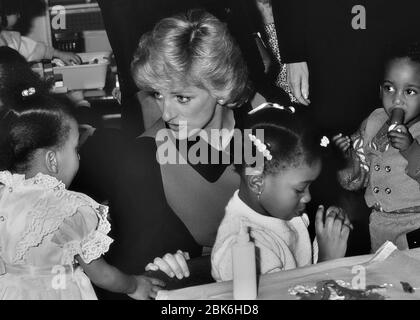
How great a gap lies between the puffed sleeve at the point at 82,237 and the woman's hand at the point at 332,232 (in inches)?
22.2

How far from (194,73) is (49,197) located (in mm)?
457

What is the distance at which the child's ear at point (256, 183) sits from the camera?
5.30ft

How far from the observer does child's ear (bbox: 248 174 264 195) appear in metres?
1.62

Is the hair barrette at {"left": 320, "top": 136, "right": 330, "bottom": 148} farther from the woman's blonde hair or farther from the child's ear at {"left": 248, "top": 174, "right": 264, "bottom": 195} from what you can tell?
the woman's blonde hair

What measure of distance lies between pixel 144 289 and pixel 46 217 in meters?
0.30

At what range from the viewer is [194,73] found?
160cm

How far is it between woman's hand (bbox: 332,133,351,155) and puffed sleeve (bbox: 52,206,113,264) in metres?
0.66

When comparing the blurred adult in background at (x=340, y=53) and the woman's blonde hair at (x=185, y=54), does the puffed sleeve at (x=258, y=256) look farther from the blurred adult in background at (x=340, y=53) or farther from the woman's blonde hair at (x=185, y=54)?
the woman's blonde hair at (x=185, y=54)

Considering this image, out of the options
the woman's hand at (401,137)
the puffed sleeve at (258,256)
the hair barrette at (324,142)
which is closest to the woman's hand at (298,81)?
the hair barrette at (324,142)

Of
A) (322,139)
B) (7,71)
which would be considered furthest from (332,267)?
(7,71)

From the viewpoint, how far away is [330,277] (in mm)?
1451

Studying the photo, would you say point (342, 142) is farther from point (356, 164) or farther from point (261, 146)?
point (261, 146)

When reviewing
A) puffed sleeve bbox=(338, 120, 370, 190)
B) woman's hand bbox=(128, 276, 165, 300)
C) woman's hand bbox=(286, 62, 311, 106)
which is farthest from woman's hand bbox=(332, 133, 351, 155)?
woman's hand bbox=(128, 276, 165, 300)
